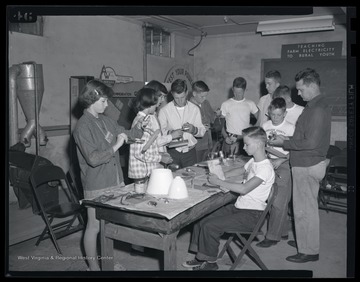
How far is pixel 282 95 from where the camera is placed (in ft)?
15.5

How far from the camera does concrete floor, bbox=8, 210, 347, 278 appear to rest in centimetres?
374

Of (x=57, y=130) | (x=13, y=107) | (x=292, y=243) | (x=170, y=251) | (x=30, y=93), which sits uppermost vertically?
(x=30, y=93)

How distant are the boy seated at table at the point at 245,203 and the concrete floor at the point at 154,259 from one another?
33cm

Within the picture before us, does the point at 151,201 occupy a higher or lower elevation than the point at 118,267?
higher

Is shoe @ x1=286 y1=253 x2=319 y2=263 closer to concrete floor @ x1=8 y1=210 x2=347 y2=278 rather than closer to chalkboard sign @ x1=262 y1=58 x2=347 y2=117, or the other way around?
concrete floor @ x1=8 y1=210 x2=347 y2=278

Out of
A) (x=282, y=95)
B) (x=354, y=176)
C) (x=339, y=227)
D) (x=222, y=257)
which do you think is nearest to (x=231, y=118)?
(x=282, y=95)

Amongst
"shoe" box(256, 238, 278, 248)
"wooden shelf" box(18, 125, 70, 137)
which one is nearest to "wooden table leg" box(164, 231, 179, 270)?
"shoe" box(256, 238, 278, 248)

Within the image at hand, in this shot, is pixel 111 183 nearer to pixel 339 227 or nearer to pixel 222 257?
pixel 222 257

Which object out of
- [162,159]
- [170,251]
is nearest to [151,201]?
[170,251]

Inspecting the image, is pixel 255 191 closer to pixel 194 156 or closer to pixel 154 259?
pixel 154 259

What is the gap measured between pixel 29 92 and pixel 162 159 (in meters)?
2.68

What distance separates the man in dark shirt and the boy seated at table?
542 mm

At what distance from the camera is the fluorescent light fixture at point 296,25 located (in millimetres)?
7840

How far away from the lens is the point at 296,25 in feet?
27.0
